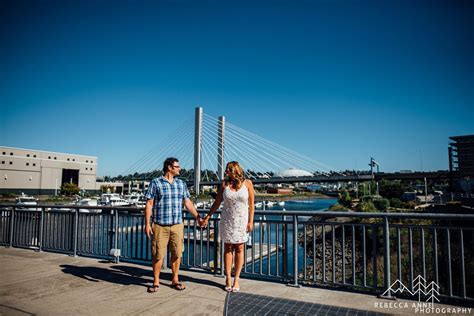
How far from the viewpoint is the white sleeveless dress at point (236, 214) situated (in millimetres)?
3871

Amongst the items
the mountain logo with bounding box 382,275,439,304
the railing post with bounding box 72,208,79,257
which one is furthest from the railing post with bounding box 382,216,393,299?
the railing post with bounding box 72,208,79,257

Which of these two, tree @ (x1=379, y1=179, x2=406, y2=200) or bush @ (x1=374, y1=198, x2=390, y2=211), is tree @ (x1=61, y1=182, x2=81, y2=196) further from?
tree @ (x1=379, y1=179, x2=406, y2=200)

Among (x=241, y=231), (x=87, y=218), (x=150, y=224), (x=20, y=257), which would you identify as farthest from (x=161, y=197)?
(x=20, y=257)

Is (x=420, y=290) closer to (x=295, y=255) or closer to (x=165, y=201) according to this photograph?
(x=295, y=255)

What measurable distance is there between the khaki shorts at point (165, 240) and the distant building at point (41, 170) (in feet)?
249

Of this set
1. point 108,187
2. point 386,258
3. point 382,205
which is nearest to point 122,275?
point 386,258

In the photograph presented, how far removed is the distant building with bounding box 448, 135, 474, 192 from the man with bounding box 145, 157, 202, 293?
62654mm

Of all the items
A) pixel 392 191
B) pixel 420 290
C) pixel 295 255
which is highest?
pixel 295 255

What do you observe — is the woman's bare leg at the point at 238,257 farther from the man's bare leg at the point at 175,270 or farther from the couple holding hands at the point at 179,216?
the man's bare leg at the point at 175,270

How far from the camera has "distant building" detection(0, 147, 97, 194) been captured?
66375 millimetres

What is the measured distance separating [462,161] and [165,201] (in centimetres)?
7001

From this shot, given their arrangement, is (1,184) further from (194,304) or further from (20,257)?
(194,304)

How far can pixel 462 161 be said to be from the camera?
196ft

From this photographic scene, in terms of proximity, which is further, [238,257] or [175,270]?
[175,270]
